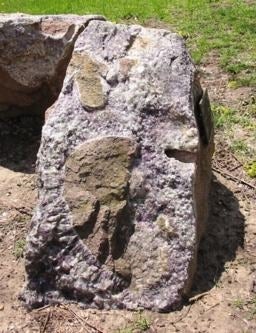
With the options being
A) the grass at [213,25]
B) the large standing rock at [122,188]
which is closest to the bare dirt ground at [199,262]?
the large standing rock at [122,188]

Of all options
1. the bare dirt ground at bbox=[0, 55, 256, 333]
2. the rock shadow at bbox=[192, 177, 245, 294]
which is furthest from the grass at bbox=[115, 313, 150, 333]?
the rock shadow at bbox=[192, 177, 245, 294]

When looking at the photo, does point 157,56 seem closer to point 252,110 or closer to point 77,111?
point 77,111

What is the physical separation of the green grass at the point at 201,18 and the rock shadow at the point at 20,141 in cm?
224

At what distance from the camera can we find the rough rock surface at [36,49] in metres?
4.77

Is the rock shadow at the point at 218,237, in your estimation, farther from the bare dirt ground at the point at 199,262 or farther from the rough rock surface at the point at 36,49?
the rough rock surface at the point at 36,49

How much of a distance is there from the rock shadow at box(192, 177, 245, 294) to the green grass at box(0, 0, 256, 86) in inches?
81.1

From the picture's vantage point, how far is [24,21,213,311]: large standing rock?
11.8 feet

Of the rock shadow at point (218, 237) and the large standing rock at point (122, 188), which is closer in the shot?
the large standing rock at point (122, 188)

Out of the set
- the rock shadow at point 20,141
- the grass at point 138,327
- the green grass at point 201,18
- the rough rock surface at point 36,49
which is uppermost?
the green grass at point 201,18

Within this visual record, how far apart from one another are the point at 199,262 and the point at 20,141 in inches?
85.5

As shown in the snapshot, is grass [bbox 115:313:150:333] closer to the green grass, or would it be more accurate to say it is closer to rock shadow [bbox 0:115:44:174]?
rock shadow [bbox 0:115:44:174]

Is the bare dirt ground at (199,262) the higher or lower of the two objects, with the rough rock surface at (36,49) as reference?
lower

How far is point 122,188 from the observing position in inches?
146

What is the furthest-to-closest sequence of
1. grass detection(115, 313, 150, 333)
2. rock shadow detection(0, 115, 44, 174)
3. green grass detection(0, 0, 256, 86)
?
green grass detection(0, 0, 256, 86) < rock shadow detection(0, 115, 44, 174) < grass detection(115, 313, 150, 333)
